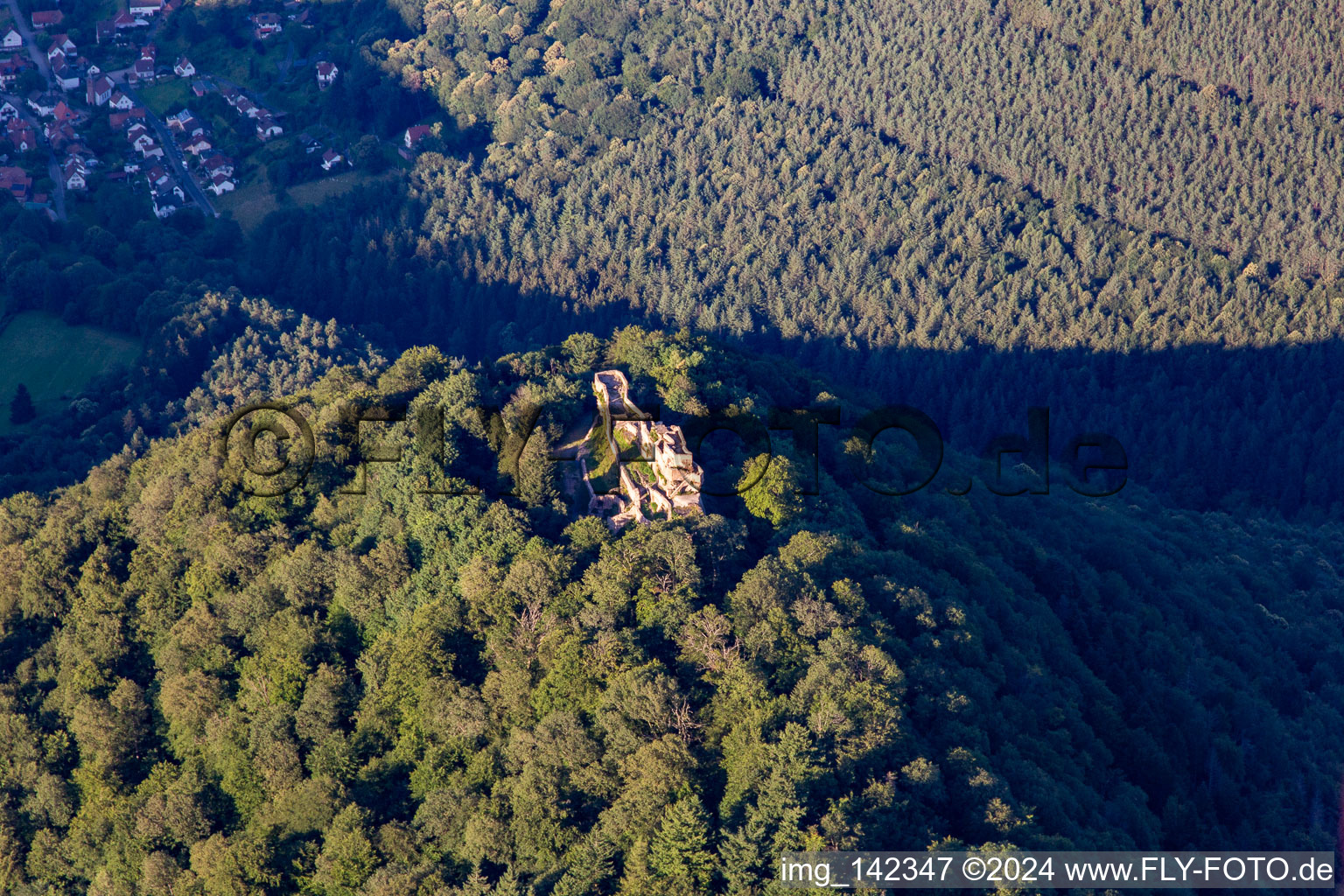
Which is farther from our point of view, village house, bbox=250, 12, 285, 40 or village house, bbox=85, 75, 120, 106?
village house, bbox=250, 12, 285, 40

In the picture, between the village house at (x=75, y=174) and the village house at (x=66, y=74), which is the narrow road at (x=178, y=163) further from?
the village house at (x=75, y=174)

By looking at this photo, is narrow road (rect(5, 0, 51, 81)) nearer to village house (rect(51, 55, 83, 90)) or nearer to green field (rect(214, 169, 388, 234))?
village house (rect(51, 55, 83, 90))

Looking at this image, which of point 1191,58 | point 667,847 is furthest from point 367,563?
point 1191,58

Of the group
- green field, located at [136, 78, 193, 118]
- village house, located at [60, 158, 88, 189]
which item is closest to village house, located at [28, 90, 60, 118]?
green field, located at [136, 78, 193, 118]

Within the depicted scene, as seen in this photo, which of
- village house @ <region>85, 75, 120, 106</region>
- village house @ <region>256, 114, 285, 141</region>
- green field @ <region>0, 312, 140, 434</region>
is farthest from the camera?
village house @ <region>85, 75, 120, 106</region>

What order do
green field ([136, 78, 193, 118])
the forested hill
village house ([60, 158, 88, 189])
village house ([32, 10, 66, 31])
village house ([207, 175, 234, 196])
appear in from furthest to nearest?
village house ([32, 10, 66, 31])
green field ([136, 78, 193, 118])
village house ([207, 175, 234, 196])
village house ([60, 158, 88, 189])
the forested hill

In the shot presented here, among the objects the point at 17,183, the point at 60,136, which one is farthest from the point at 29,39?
the point at 17,183
